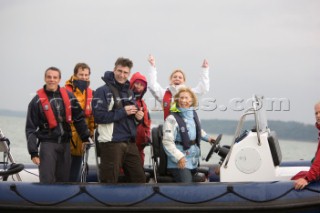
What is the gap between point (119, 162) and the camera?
5.40 meters

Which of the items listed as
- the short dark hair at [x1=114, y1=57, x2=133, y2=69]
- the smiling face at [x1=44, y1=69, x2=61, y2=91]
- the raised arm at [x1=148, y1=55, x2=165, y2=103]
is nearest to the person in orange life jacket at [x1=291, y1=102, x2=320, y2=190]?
the short dark hair at [x1=114, y1=57, x2=133, y2=69]

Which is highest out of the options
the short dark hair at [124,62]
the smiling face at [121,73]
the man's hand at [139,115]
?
the short dark hair at [124,62]

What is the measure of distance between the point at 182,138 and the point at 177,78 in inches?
32.5

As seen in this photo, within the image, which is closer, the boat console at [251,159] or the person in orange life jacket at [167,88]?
the boat console at [251,159]

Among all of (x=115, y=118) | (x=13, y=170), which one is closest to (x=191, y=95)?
(x=115, y=118)

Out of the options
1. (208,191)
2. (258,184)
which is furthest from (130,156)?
(258,184)

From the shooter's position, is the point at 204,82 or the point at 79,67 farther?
the point at 204,82

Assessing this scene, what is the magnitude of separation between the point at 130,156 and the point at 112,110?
446 mm

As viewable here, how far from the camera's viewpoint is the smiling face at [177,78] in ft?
20.4

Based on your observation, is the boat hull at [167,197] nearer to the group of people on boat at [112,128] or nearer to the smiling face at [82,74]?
the group of people on boat at [112,128]

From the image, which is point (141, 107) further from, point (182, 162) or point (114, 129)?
point (182, 162)

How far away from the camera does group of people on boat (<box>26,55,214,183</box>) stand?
5.36m

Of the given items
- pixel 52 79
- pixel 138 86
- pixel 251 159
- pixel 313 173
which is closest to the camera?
pixel 313 173

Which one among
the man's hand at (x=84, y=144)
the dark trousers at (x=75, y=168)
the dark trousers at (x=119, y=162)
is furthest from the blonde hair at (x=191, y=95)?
the dark trousers at (x=75, y=168)
